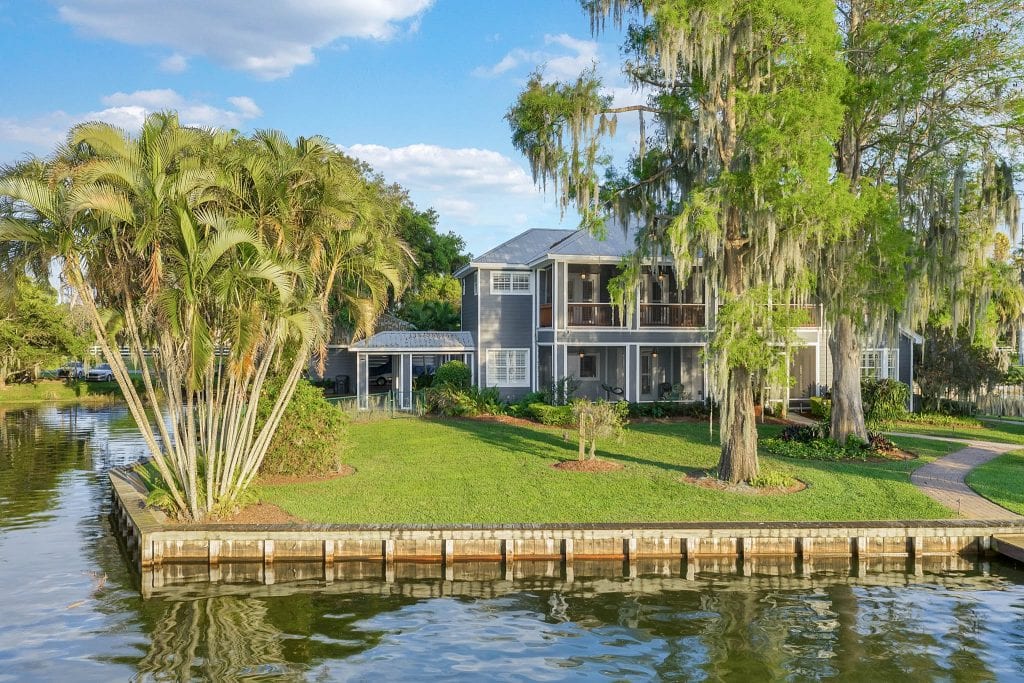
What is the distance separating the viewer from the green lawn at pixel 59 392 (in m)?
42.9

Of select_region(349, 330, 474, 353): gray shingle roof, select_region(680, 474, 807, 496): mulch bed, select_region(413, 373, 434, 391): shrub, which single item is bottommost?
select_region(680, 474, 807, 496): mulch bed

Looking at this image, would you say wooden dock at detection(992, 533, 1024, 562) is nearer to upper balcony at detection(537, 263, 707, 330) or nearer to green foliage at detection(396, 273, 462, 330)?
upper balcony at detection(537, 263, 707, 330)

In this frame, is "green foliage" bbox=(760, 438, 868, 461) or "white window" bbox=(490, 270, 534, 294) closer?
"green foliage" bbox=(760, 438, 868, 461)

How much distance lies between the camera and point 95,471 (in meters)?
20.7

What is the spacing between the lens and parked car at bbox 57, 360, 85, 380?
4903 cm

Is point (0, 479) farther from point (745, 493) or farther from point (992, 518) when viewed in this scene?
point (992, 518)

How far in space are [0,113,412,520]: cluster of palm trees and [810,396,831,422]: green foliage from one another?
1727 centimetres

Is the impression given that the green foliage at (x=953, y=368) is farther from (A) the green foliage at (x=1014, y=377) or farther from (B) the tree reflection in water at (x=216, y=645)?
(B) the tree reflection in water at (x=216, y=645)

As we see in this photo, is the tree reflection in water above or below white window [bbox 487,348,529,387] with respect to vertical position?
below

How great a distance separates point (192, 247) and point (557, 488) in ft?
26.1

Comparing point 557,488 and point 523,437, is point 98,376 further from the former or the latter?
point 557,488

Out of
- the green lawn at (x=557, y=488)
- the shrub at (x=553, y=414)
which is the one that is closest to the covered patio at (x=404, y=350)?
the shrub at (x=553, y=414)

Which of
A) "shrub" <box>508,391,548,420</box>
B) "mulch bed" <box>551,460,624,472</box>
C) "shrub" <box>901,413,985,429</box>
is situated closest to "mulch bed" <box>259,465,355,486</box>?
"mulch bed" <box>551,460,624,472</box>

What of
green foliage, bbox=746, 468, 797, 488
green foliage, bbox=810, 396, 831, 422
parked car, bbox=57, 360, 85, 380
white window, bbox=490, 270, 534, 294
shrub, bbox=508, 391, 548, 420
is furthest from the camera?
parked car, bbox=57, 360, 85, 380
